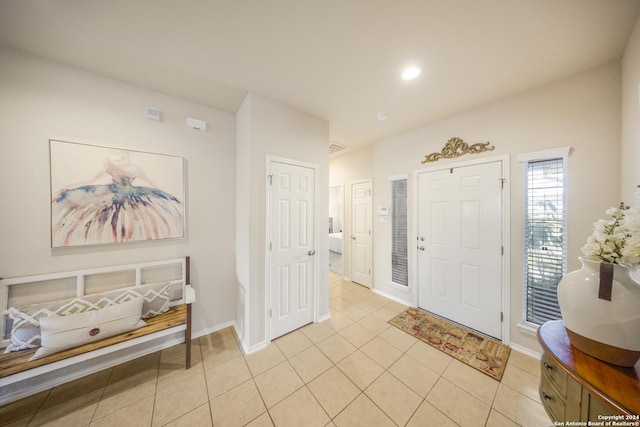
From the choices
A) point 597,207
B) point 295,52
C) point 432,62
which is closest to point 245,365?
point 295,52

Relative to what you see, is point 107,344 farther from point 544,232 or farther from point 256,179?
point 544,232

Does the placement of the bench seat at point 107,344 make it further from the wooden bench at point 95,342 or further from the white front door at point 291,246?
the white front door at point 291,246

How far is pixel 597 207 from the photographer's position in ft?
5.62

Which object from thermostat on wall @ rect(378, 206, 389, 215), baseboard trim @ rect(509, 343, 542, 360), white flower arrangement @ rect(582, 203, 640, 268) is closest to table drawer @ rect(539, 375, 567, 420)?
white flower arrangement @ rect(582, 203, 640, 268)

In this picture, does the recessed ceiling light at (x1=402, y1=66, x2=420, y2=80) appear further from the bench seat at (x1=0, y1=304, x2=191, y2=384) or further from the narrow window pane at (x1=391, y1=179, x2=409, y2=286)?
the bench seat at (x1=0, y1=304, x2=191, y2=384)

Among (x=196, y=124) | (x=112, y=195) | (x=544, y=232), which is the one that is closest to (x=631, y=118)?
(x=544, y=232)

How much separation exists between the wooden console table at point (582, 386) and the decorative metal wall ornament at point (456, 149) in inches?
78.5

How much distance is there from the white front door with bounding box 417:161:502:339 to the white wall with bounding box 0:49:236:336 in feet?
8.83

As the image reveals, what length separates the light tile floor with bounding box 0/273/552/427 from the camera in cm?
142

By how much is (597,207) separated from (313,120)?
2.89 m

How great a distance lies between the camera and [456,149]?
2533 millimetres

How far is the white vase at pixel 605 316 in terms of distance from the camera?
0.85m

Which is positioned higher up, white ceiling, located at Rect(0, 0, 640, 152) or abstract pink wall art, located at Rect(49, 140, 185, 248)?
white ceiling, located at Rect(0, 0, 640, 152)

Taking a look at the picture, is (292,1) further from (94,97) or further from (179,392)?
(179,392)
